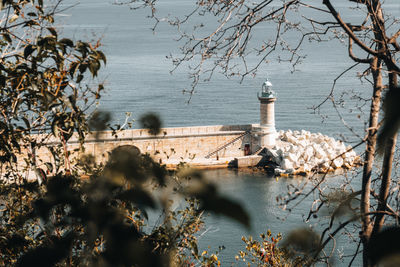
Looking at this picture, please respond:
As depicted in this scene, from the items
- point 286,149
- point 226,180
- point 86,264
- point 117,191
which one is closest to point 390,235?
point 117,191

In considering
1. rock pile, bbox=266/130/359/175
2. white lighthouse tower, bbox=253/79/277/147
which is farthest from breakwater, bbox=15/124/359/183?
white lighthouse tower, bbox=253/79/277/147

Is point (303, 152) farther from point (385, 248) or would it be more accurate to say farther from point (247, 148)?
point (385, 248)

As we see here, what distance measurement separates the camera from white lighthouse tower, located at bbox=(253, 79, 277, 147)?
92.7 ft

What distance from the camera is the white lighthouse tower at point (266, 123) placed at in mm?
28250

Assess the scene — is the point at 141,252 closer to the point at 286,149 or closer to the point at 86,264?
the point at 86,264

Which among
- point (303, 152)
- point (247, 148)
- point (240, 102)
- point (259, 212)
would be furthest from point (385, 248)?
point (240, 102)

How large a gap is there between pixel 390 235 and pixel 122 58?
182 feet

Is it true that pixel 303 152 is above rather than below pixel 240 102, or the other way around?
below

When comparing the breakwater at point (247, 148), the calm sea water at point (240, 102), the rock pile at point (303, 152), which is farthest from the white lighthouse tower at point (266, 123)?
the calm sea water at point (240, 102)

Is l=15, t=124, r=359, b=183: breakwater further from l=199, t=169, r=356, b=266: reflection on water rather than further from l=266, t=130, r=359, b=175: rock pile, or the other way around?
l=199, t=169, r=356, b=266: reflection on water

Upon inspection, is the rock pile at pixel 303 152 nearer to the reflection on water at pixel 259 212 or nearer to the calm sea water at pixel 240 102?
the calm sea water at pixel 240 102

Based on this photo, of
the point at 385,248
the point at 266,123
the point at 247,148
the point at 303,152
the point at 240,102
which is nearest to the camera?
the point at 385,248

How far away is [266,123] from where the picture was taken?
93.5 feet

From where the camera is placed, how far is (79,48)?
2.99m
